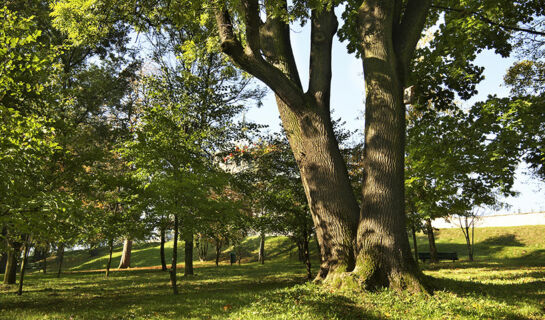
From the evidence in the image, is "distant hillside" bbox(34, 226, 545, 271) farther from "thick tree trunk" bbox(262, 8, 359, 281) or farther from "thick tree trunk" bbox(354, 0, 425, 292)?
"thick tree trunk" bbox(354, 0, 425, 292)

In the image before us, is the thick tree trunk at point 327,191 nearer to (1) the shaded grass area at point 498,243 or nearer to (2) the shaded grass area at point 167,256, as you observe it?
(2) the shaded grass area at point 167,256

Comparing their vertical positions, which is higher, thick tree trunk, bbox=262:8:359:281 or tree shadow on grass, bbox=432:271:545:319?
thick tree trunk, bbox=262:8:359:281

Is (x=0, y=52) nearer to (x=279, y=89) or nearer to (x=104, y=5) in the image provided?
(x=104, y=5)

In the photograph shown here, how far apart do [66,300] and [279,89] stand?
918cm

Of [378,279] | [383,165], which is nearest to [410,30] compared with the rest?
[383,165]

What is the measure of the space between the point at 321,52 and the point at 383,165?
137 inches

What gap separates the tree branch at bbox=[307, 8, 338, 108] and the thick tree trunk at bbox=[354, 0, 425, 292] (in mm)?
950

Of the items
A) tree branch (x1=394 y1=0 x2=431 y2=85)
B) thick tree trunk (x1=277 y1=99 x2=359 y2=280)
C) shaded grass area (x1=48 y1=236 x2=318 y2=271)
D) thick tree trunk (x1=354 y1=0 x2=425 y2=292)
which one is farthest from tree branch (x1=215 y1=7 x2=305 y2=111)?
shaded grass area (x1=48 y1=236 x2=318 y2=271)

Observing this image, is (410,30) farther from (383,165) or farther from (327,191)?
(327,191)

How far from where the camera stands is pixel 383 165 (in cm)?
685

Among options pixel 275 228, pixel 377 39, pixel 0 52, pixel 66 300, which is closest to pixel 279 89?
pixel 377 39

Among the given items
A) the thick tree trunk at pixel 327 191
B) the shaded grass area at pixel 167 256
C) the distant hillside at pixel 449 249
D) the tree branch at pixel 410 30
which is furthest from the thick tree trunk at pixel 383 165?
the shaded grass area at pixel 167 256

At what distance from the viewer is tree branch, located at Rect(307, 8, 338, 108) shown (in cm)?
808

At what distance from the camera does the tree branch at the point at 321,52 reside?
26.5ft
